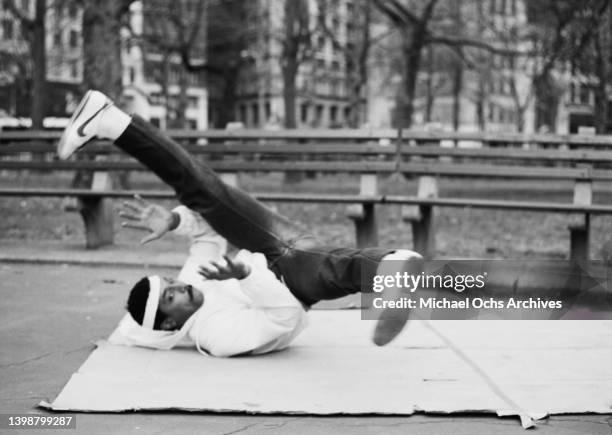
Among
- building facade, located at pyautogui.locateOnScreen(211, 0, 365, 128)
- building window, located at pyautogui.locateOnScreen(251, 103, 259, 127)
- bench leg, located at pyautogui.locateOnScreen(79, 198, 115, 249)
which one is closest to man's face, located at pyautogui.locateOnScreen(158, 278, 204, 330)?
bench leg, located at pyautogui.locateOnScreen(79, 198, 115, 249)

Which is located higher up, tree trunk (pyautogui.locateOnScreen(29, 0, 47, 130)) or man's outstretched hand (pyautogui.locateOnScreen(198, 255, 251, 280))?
tree trunk (pyautogui.locateOnScreen(29, 0, 47, 130))

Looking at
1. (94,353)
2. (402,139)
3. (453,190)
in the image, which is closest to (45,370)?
(94,353)

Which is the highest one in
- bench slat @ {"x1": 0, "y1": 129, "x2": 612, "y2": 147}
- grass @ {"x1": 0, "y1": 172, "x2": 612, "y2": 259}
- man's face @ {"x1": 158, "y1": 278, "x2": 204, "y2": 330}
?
bench slat @ {"x1": 0, "y1": 129, "x2": 612, "y2": 147}

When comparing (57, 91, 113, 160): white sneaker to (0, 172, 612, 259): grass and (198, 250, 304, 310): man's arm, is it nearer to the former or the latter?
(198, 250, 304, 310): man's arm

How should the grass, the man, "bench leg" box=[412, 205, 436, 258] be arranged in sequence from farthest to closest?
1. the grass
2. "bench leg" box=[412, 205, 436, 258]
3. the man

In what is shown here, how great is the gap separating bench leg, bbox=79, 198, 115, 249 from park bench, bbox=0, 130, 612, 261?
1cm

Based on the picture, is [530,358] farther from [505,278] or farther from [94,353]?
[94,353]

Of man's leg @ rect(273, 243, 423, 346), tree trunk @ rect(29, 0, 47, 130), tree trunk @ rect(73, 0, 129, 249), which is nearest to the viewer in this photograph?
man's leg @ rect(273, 243, 423, 346)

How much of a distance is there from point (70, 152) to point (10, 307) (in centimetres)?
169

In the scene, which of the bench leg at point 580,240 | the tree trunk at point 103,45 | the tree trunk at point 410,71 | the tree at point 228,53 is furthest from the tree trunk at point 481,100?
the bench leg at point 580,240

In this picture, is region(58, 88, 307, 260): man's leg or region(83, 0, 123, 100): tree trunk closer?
region(58, 88, 307, 260): man's leg

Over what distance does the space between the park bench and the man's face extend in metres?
3.27

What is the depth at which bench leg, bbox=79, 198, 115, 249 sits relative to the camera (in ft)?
27.9

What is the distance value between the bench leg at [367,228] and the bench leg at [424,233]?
0.39 meters
